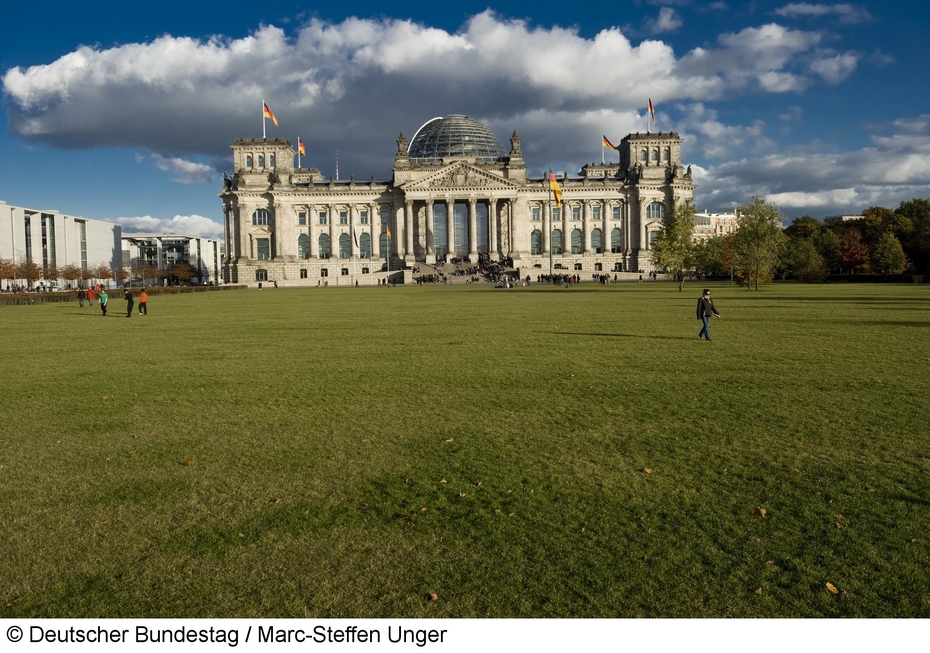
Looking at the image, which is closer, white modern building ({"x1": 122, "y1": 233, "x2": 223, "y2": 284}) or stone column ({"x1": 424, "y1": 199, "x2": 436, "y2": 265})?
stone column ({"x1": 424, "y1": 199, "x2": 436, "y2": 265})

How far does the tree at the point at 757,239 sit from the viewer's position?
61.9 m

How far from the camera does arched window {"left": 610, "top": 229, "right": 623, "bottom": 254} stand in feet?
418

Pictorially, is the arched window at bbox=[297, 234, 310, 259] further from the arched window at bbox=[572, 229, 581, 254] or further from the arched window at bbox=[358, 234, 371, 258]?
the arched window at bbox=[572, 229, 581, 254]

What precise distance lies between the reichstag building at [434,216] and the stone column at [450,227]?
29 cm

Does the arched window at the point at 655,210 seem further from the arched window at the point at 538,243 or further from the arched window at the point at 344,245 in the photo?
the arched window at the point at 344,245

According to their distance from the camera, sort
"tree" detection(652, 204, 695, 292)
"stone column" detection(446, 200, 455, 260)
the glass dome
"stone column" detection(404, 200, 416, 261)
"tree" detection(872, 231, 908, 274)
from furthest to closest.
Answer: the glass dome
"stone column" detection(404, 200, 416, 261)
"stone column" detection(446, 200, 455, 260)
"tree" detection(872, 231, 908, 274)
"tree" detection(652, 204, 695, 292)

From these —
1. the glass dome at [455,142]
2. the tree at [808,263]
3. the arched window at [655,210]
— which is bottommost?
the tree at [808,263]

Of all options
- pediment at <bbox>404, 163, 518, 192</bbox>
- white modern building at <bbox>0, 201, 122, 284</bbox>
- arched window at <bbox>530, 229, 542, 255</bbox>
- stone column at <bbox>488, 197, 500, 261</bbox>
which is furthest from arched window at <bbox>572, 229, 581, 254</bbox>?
white modern building at <bbox>0, 201, 122, 284</bbox>

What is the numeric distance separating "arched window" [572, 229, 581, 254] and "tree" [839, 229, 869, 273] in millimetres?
43315

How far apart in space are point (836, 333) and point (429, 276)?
86.1 m

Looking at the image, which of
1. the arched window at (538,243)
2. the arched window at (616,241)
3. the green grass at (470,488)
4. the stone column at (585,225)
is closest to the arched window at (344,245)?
the arched window at (538,243)

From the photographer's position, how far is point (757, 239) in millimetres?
63875

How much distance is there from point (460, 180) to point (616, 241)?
3154 centimetres
